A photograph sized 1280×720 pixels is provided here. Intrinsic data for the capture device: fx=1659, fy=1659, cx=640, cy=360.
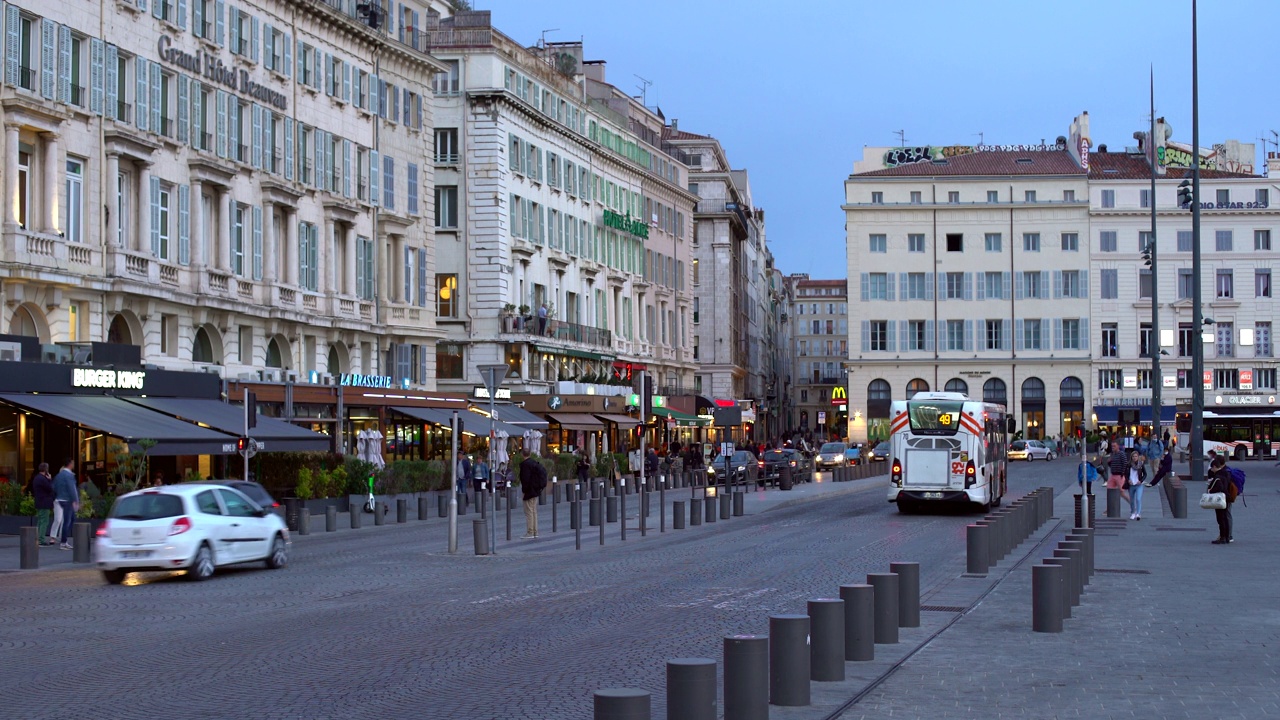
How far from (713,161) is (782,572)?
306 feet

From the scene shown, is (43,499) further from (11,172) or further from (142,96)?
(142,96)

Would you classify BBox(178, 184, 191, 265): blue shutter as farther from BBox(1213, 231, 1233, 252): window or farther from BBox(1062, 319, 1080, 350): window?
BBox(1213, 231, 1233, 252): window

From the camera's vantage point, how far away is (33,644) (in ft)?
50.7

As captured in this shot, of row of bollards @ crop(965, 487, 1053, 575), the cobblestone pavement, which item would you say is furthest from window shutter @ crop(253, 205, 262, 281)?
row of bollards @ crop(965, 487, 1053, 575)

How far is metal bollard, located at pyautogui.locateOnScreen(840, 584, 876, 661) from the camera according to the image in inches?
525

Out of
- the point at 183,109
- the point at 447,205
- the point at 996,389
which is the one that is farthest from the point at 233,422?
the point at 996,389

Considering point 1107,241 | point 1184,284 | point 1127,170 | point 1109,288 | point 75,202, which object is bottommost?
point 75,202

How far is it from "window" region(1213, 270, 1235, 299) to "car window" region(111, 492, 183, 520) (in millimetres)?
93374

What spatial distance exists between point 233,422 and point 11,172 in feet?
25.3

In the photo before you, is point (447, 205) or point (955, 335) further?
point (955, 335)

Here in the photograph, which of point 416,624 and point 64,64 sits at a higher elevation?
point 64,64

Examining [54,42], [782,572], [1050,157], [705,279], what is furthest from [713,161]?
[782,572]

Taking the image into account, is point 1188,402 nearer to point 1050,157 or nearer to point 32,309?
point 1050,157

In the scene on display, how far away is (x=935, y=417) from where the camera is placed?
123 feet
